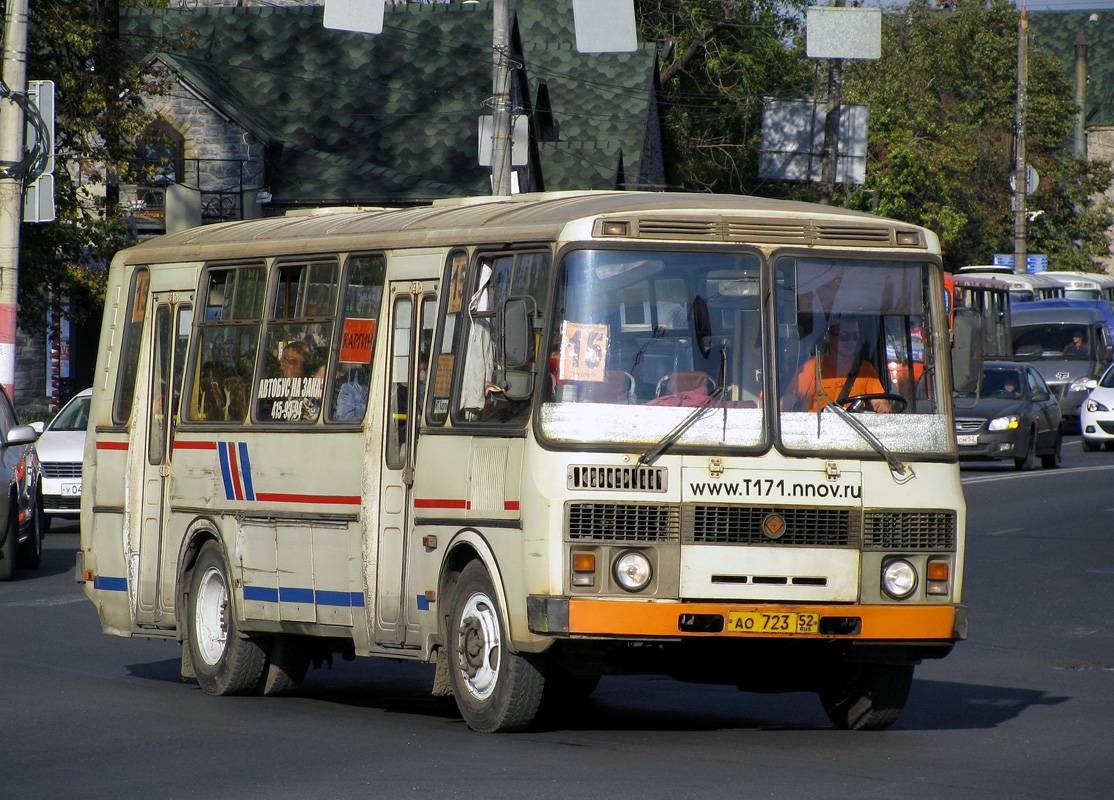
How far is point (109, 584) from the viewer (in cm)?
1232

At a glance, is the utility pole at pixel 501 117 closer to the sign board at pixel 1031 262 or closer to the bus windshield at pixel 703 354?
the bus windshield at pixel 703 354

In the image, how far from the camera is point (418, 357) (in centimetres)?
998

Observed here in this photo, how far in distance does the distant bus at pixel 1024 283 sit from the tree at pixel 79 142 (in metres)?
23.0

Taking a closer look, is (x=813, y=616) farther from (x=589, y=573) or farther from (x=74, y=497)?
(x=74, y=497)

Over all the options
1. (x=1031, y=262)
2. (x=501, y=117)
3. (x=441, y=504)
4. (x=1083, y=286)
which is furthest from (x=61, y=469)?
(x=1031, y=262)

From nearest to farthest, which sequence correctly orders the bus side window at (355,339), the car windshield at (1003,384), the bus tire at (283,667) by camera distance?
the bus side window at (355,339) → the bus tire at (283,667) → the car windshield at (1003,384)

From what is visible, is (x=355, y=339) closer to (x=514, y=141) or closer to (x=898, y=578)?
(x=898, y=578)

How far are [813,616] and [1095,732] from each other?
1.81 meters

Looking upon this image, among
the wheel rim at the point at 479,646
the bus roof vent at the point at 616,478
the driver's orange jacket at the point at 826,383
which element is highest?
the driver's orange jacket at the point at 826,383

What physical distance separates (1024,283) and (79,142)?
87.4ft

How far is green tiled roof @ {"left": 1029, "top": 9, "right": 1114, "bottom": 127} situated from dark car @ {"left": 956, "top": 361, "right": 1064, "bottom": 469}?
2666 inches

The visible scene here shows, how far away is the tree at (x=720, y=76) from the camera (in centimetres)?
5553

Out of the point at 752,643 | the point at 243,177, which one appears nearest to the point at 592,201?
the point at 752,643

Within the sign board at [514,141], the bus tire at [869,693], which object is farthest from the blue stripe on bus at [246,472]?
the sign board at [514,141]
